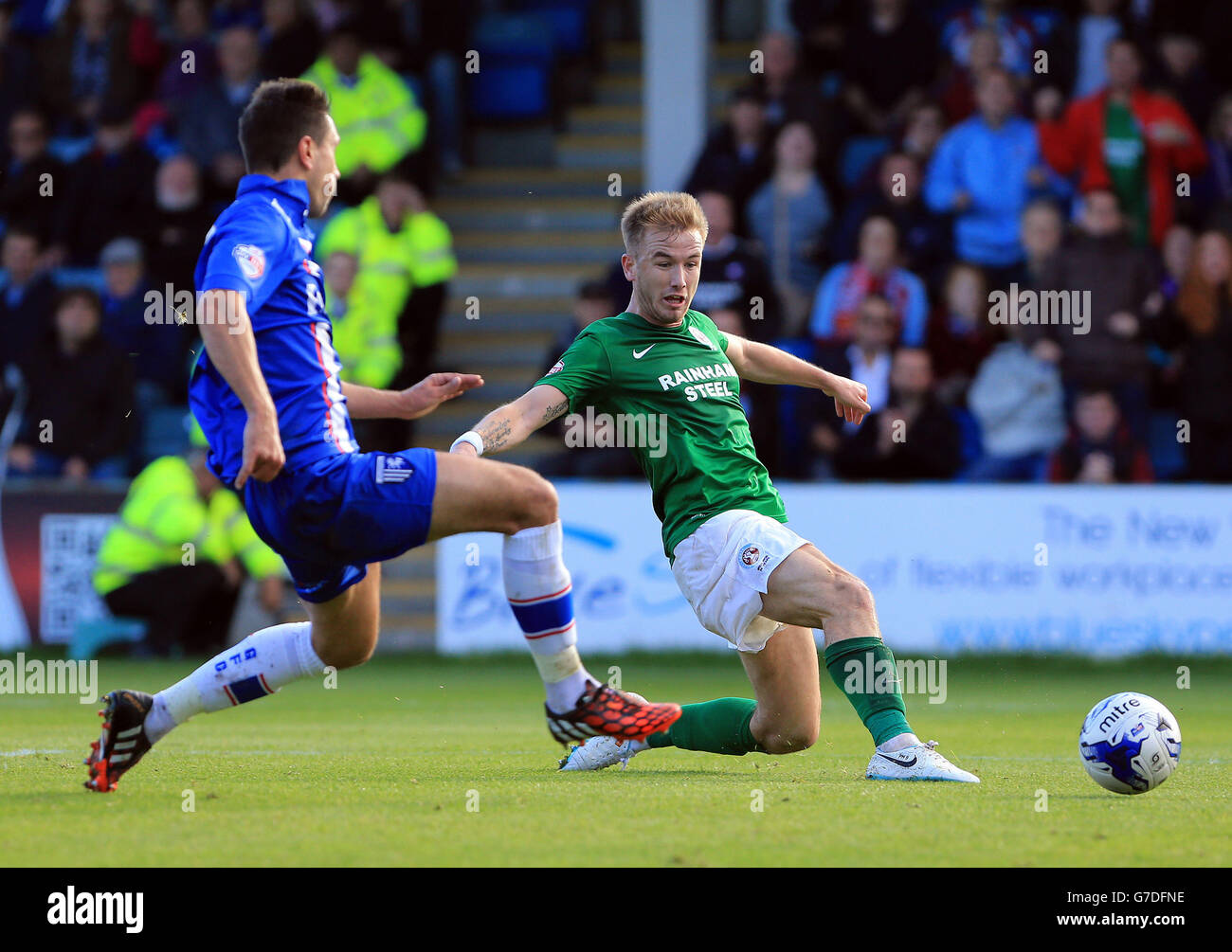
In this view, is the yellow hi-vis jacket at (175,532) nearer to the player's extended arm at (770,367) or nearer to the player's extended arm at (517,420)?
the player's extended arm at (770,367)

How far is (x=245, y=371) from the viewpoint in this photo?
5070 mm

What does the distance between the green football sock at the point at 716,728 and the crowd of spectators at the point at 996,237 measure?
19.9 feet

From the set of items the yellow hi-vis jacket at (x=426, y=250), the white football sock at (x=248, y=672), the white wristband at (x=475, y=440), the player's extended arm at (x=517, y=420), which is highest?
the yellow hi-vis jacket at (x=426, y=250)

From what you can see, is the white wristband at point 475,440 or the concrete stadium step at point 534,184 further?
the concrete stadium step at point 534,184

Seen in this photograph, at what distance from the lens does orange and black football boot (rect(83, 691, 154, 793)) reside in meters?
5.71

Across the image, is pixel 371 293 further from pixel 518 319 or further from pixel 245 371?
pixel 245 371

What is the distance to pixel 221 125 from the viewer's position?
51.5 feet

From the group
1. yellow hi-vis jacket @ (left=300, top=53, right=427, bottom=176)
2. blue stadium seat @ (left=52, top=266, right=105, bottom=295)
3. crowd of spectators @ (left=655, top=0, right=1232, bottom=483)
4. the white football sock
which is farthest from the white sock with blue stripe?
blue stadium seat @ (left=52, top=266, right=105, bottom=295)

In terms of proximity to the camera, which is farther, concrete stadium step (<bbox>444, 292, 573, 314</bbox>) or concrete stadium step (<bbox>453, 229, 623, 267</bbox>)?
concrete stadium step (<bbox>453, 229, 623, 267</bbox>)

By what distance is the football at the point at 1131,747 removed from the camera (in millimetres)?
5664

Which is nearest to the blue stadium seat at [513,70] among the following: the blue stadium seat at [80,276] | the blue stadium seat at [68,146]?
the blue stadium seat at [68,146]

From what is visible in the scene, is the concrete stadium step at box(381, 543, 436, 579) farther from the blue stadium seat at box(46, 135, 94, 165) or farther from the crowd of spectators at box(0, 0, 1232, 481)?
the blue stadium seat at box(46, 135, 94, 165)

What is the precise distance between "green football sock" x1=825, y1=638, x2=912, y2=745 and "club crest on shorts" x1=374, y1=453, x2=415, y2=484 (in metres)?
1.57

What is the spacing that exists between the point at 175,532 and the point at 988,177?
6742 mm
